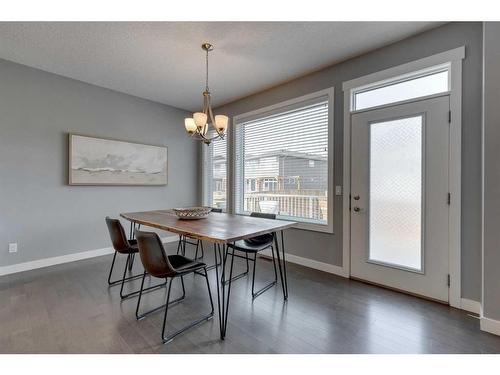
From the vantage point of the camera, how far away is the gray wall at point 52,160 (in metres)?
2.97

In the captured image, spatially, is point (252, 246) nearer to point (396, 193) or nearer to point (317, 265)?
point (317, 265)

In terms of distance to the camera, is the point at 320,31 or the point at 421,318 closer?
the point at 421,318

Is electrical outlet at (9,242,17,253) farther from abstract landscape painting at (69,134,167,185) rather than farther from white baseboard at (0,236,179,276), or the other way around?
abstract landscape painting at (69,134,167,185)

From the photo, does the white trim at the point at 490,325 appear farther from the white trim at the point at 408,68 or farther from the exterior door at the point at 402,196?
the white trim at the point at 408,68

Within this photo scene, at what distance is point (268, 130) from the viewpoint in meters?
3.87

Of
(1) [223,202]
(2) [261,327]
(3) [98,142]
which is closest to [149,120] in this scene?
(3) [98,142]

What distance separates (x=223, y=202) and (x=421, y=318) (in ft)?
11.0

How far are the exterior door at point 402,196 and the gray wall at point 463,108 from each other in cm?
14

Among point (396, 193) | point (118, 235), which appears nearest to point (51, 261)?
point (118, 235)

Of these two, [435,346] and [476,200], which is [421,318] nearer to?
[435,346]

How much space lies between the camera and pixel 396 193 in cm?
252

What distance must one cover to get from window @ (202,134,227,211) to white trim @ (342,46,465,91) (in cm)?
246
